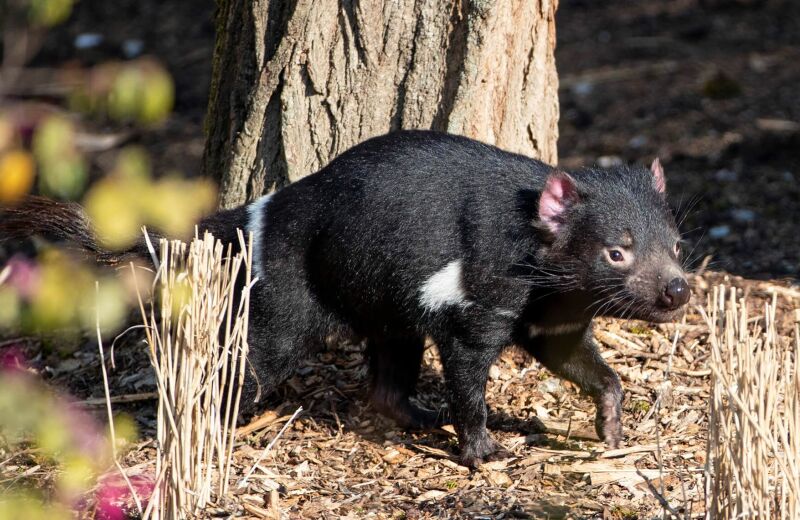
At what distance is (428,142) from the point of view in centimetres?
400

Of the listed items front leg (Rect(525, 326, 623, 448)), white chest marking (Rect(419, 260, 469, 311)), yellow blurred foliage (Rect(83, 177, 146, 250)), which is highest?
yellow blurred foliage (Rect(83, 177, 146, 250))

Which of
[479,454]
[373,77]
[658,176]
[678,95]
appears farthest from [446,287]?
[678,95]

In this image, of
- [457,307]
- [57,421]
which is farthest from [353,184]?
[57,421]

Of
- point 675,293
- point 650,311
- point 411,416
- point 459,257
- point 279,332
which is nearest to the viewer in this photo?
point 675,293

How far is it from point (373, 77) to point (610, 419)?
1.85 meters

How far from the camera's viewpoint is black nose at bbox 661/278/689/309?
11.8ft

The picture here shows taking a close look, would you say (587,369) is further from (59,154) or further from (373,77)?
(59,154)

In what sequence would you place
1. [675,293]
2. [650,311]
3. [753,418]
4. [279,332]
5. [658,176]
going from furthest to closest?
1. [279,332]
2. [658,176]
3. [650,311]
4. [675,293]
5. [753,418]

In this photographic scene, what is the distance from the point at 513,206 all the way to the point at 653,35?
6.33 metres

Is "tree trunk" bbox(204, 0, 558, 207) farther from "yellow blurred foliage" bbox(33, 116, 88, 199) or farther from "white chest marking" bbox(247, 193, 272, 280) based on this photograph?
"yellow blurred foliage" bbox(33, 116, 88, 199)

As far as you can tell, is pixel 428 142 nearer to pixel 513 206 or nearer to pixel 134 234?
pixel 513 206

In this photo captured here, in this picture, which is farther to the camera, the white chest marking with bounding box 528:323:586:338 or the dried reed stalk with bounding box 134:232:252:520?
the white chest marking with bounding box 528:323:586:338

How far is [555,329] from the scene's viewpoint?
13.1ft

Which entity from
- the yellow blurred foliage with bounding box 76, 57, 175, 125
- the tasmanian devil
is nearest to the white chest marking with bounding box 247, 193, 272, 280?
the tasmanian devil
